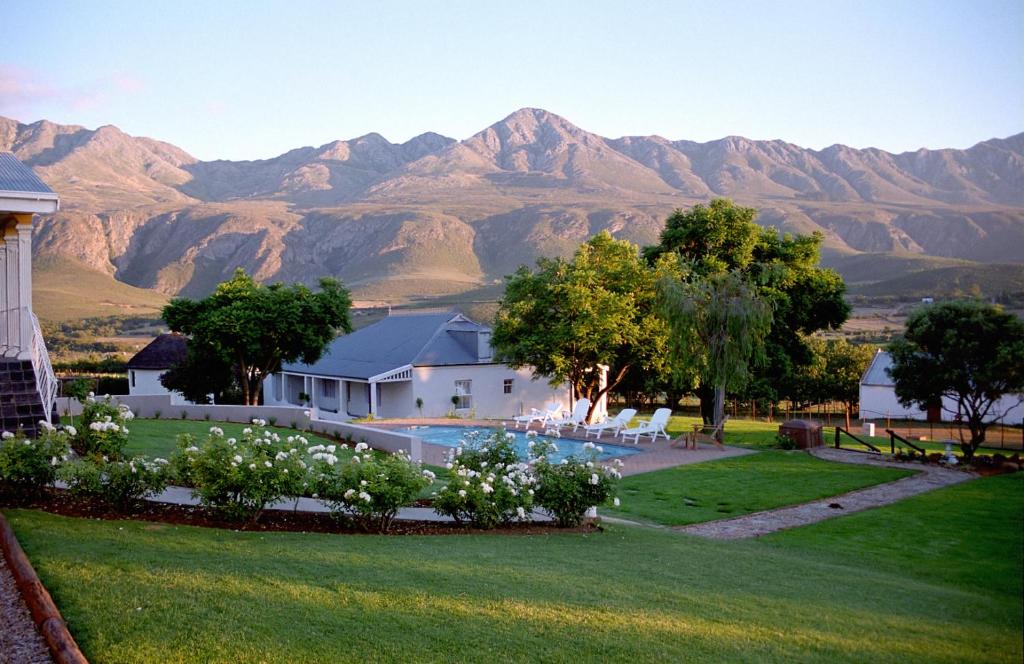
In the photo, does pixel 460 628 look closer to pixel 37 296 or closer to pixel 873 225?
pixel 37 296

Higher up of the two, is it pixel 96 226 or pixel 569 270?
pixel 96 226

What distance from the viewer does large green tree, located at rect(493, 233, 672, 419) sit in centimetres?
2755

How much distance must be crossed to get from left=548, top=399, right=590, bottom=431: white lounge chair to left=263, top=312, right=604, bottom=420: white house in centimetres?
409

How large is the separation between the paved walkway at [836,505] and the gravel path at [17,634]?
8.79m

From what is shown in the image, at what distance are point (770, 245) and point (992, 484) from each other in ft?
46.4

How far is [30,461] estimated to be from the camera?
8.96 m

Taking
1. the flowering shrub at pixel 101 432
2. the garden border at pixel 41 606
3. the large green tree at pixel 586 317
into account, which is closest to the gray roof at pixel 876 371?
the large green tree at pixel 586 317

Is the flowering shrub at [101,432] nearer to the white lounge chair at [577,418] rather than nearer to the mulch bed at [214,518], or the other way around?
the mulch bed at [214,518]

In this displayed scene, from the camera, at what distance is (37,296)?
76.6 metres

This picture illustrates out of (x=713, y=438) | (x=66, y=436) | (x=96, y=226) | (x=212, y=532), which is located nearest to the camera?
(x=212, y=532)

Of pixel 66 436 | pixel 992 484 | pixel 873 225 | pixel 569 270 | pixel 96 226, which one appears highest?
pixel 96 226

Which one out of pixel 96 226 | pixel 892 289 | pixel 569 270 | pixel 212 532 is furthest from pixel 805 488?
pixel 96 226

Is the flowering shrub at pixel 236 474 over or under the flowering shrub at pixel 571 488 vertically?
over

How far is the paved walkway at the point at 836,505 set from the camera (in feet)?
41.0
